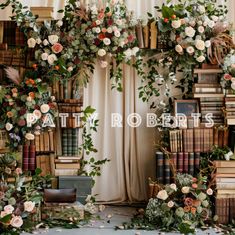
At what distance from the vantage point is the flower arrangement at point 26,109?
14.5ft

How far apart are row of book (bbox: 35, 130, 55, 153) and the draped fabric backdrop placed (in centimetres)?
59

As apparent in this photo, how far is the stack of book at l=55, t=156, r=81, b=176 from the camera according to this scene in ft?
15.2

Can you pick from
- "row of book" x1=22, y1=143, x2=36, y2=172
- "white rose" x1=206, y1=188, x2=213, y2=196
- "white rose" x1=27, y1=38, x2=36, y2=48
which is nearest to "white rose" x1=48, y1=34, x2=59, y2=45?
"white rose" x1=27, y1=38, x2=36, y2=48

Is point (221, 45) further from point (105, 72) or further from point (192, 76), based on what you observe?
point (105, 72)

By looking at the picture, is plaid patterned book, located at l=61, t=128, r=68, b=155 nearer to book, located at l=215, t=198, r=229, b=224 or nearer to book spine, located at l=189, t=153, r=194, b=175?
book spine, located at l=189, t=153, r=194, b=175

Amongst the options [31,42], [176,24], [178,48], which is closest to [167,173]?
[178,48]

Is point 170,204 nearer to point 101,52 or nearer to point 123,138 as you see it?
point 123,138

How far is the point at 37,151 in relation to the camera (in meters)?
4.65

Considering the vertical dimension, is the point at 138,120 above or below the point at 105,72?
below

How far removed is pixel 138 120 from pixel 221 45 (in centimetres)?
112

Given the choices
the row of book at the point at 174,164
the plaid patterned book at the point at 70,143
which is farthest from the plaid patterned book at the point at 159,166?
the plaid patterned book at the point at 70,143

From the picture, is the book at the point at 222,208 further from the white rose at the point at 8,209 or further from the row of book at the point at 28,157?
the white rose at the point at 8,209

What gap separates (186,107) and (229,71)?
0.52 m

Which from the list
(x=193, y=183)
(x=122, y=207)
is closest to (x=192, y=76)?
(x=193, y=183)
